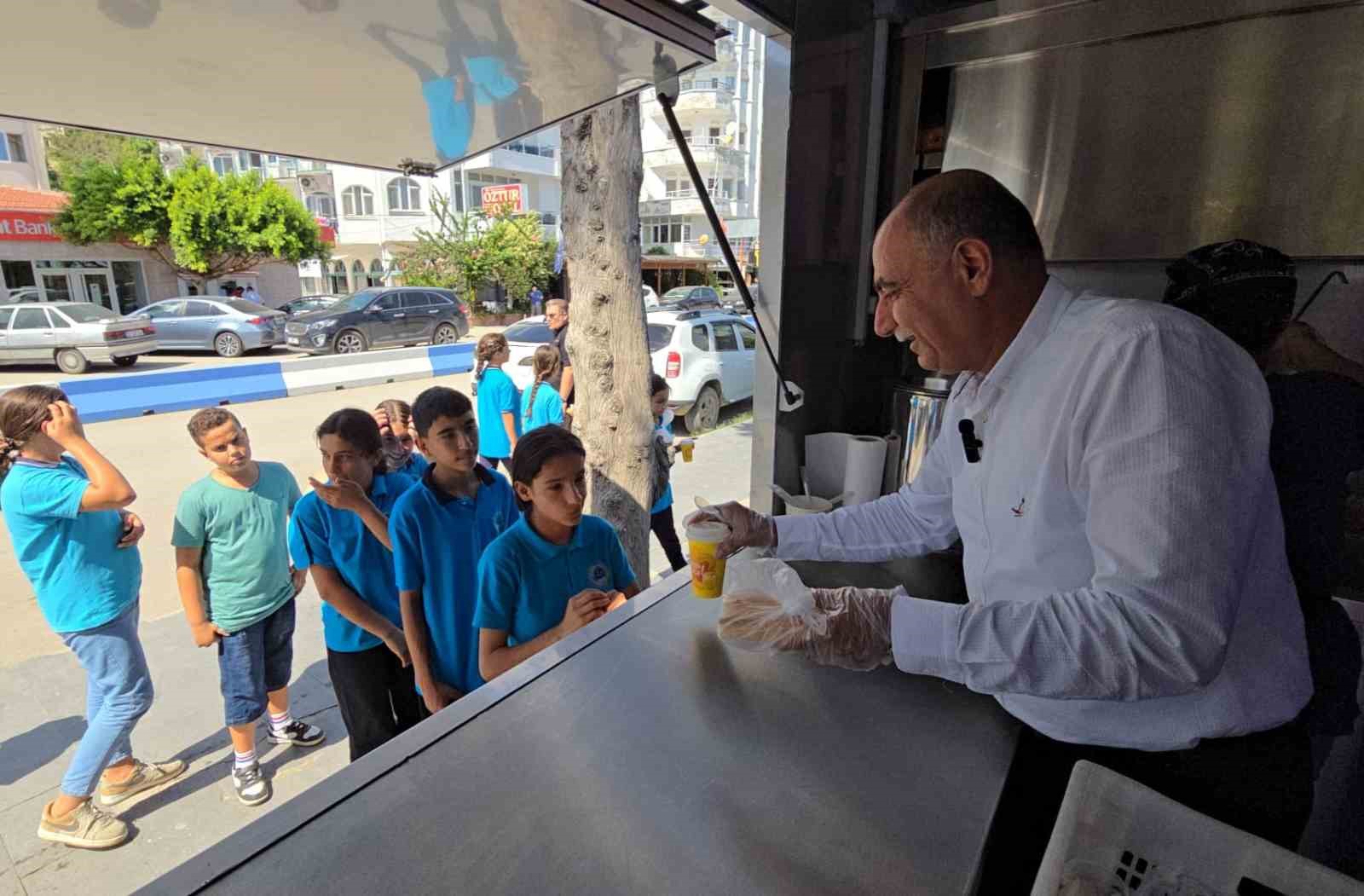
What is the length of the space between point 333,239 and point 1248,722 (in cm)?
2924

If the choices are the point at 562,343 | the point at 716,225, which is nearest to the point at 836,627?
the point at 716,225

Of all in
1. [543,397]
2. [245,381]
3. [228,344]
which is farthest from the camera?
[228,344]

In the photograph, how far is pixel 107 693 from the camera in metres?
2.62

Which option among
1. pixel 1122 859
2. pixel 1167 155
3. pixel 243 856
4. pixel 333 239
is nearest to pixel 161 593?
pixel 243 856

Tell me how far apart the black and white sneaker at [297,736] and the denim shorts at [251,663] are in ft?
0.86

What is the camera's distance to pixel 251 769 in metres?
2.79

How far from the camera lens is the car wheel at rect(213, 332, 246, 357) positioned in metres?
14.6

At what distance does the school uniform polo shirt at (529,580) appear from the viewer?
5.79 feet

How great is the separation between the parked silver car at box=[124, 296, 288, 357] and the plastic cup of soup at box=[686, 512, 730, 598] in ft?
53.1

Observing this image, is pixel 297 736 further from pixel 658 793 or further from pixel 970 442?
pixel 970 442

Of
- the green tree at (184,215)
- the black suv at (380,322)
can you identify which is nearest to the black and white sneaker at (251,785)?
the black suv at (380,322)

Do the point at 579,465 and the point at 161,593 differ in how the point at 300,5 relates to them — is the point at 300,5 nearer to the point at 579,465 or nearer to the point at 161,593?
the point at 579,465

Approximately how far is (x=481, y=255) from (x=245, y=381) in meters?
14.8

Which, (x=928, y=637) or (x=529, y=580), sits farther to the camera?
(x=529, y=580)
